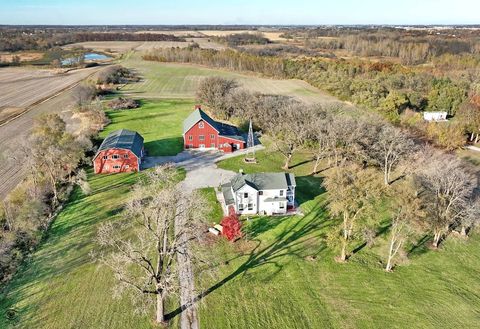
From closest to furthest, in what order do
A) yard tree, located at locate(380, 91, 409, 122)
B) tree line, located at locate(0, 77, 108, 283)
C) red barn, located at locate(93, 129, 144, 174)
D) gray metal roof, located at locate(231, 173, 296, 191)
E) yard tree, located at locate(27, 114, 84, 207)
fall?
tree line, located at locate(0, 77, 108, 283) → gray metal roof, located at locate(231, 173, 296, 191) → yard tree, located at locate(27, 114, 84, 207) → red barn, located at locate(93, 129, 144, 174) → yard tree, located at locate(380, 91, 409, 122)

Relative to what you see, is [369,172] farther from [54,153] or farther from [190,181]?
[54,153]

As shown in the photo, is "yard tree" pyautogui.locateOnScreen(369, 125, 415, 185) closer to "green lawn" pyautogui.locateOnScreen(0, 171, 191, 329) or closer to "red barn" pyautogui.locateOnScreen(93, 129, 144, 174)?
"red barn" pyautogui.locateOnScreen(93, 129, 144, 174)

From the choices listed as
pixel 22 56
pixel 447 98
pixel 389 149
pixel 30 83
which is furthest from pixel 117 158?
pixel 22 56

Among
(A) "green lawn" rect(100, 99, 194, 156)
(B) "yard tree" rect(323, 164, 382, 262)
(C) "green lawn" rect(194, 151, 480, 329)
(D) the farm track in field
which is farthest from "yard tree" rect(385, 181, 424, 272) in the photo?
(D) the farm track in field

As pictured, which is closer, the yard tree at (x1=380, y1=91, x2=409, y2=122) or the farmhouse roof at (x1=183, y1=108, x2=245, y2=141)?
the farmhouse roof at (x1=183, y1=108, x2=245, y2=141)

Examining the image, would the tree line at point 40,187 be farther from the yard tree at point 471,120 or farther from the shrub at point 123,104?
the yard tree at point 471,120

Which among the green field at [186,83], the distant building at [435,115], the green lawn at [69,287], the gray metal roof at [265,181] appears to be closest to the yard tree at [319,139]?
the gray metal roof at [265,181]
